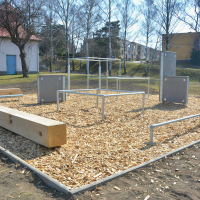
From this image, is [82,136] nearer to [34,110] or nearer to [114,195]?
[114,195]

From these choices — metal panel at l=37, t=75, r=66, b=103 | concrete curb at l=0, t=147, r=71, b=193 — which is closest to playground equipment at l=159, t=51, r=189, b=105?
metal panel at l=37, t=75, r=66, b=103

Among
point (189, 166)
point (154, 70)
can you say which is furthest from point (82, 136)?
point (154, 70)

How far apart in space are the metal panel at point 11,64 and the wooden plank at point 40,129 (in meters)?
20.9

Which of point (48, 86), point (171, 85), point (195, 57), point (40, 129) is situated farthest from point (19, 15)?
point (195, 57)

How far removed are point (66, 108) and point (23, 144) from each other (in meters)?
3.67

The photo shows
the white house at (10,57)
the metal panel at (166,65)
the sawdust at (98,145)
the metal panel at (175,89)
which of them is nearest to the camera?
the sawdust at (98,145)

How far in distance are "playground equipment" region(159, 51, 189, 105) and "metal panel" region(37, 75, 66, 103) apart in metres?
3.95

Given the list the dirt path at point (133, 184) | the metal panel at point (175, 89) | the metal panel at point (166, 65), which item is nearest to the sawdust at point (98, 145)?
the dirt path at point (133, 184)

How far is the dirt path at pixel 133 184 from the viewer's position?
2.51 metres

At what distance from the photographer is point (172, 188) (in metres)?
2.70

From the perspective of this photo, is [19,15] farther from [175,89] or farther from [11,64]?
[175,89]

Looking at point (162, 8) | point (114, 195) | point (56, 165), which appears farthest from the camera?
point (162, 8)

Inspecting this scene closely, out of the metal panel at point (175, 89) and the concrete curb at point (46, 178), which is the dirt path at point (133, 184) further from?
the metal panel at point (175, 89)

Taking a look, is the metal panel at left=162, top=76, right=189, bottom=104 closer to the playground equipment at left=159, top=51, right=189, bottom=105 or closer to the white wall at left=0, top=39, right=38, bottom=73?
the playground equipment at left=159, top=51, right=189, bottom=105
